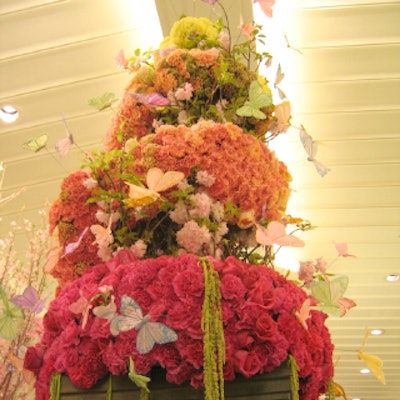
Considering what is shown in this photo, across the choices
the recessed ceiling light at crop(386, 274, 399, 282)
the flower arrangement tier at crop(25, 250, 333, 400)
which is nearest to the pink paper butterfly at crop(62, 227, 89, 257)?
the flower arrangement tier at crop(25, 250, 333, 400)

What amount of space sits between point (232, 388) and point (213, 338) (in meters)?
0.13

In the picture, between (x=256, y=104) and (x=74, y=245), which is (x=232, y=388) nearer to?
(x=74, y=245)

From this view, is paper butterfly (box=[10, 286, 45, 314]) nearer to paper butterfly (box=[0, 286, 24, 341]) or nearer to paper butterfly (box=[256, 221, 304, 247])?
paper butterfly (box=[0, 286, 24, 341])

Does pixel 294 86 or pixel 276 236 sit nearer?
pixel 276 236

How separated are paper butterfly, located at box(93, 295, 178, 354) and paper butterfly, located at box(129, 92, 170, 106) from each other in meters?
0.64

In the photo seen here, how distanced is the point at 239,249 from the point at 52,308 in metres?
0.55

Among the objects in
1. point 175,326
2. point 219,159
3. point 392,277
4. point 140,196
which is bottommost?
point 175,326

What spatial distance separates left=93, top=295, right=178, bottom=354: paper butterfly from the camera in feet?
3.86

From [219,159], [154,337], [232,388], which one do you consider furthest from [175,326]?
[219,159]

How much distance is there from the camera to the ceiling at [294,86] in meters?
2.83

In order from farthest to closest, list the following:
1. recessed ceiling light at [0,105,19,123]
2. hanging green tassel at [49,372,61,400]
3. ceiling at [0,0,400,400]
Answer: recessed ceiling light at [0,105,19,123] < ceiling at [0,0,400,400] < hanging green tassel at [49,372,61,400]

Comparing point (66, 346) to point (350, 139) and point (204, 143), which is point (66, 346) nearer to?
point (204, 143)

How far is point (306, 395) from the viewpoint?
1.33m

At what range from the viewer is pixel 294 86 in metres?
3.29
